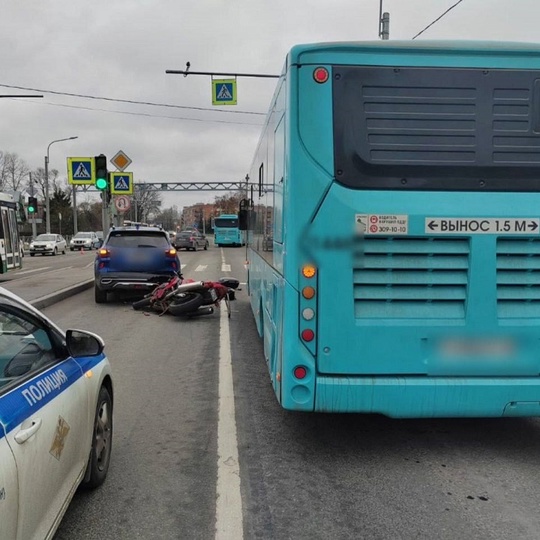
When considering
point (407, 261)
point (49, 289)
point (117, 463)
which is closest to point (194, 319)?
point (49, 289)

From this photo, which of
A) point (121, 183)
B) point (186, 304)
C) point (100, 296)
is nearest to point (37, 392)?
point (186, 304)

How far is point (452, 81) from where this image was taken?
12.5 ft

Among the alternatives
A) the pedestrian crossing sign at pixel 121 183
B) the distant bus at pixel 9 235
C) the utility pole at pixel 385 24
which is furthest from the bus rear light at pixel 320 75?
the pedestrian crossing sign at pixel 121 183

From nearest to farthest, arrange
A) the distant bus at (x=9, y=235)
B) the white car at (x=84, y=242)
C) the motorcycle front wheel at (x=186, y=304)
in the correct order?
the motorcycle front wheel at (x=186, y=304), the distant bus at (x=9, y=235), the white car at (x=84, y=242)

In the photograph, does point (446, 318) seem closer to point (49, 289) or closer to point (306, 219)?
point (306, 219)

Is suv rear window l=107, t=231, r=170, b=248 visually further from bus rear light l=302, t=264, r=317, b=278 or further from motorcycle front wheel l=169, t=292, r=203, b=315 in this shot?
bus rear light l=302, t=264, r=317, b=278

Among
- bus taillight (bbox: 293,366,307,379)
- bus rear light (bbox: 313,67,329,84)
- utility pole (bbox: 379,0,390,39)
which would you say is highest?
utility pole (bbox: 379,0,390,39)

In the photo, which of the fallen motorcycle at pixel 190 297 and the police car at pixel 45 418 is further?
the fallen motorcycle at pixel 190 297

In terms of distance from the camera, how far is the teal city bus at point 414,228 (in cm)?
379

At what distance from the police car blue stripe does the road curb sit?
8.95 metres

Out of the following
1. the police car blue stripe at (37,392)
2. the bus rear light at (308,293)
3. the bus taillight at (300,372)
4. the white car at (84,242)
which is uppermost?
the bus rear light at (308,293)

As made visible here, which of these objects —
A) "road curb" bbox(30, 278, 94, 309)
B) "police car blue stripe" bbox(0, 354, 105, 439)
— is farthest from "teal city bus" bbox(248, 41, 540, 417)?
"road curb" bbox(30, 278, 94, 309)

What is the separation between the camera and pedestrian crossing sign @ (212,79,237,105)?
1905 centimetres

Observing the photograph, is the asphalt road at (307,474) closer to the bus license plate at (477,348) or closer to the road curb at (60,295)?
the bus license plate at (477,348)
